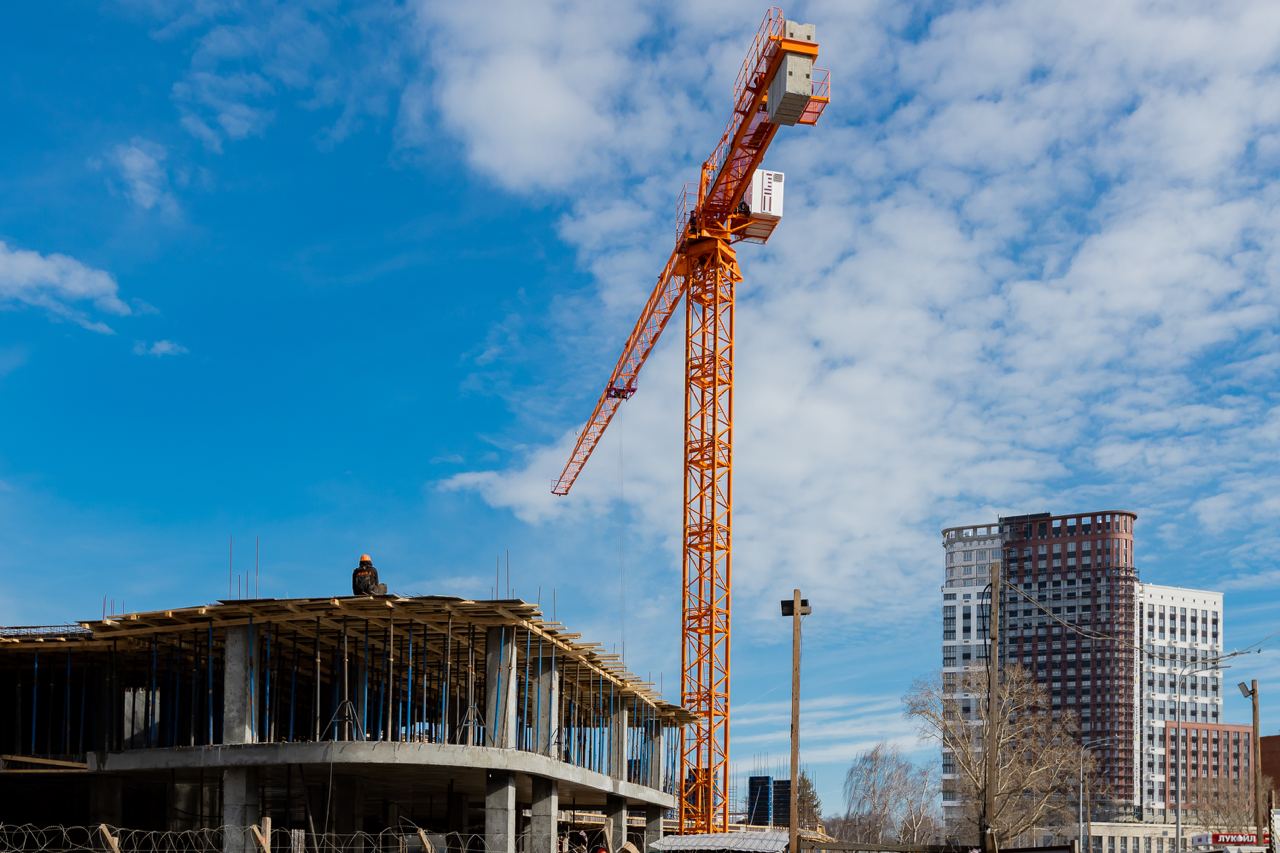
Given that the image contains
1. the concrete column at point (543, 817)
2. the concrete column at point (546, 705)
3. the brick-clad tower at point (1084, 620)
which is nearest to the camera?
the concrete column at point (543, 817)

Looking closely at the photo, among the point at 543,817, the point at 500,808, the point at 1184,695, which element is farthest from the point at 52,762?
the point at 1184,695

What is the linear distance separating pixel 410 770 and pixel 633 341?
1534 inches

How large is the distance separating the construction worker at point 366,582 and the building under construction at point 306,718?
2.11 ft

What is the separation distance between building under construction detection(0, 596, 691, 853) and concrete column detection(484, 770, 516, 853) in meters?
0.04

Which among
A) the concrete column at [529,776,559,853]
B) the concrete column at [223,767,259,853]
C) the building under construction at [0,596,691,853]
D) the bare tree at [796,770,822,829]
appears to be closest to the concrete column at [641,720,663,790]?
the building under construction at [0,596,691,853]

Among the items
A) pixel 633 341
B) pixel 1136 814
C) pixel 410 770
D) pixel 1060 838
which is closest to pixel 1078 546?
pixel 1136 814

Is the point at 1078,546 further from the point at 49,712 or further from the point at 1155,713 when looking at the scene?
the point at 49,712

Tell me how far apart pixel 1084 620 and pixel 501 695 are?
138909 mm

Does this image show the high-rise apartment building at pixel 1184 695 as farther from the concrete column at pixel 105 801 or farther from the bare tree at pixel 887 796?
the concrete column at pixel 105 801

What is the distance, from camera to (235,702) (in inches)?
1278

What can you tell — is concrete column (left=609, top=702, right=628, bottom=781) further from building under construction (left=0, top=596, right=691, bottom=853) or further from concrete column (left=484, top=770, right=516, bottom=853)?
concrete column (left=484, top=770, right=516, bottom=853)

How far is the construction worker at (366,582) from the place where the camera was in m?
32.7

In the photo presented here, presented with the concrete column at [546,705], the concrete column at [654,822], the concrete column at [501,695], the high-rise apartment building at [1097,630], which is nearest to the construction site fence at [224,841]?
the concrete column at [501,695]

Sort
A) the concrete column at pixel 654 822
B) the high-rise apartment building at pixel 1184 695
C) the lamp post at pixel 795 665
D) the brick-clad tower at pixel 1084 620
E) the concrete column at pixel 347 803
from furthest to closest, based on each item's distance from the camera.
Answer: the high-rise apartment building at pixel 1184 695 < the brick-clad tower at pixel 1084 620 < the concrete column at pixel 654 822 < the concrete column at pixel 347 803 < the lamp post at pixel 795 665
